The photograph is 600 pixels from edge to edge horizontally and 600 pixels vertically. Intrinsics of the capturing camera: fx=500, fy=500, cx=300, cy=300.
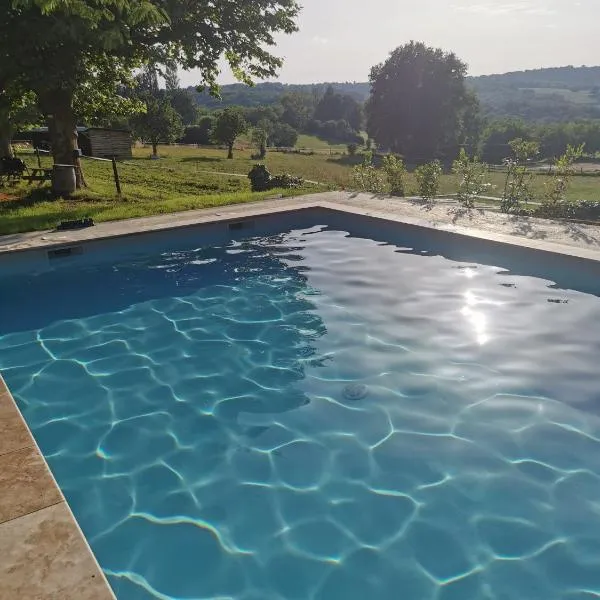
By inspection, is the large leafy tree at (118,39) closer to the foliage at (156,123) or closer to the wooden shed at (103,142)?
the wooden shed at (103,142)

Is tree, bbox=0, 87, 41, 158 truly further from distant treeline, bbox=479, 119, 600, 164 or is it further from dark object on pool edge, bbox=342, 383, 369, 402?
distant treeline, bbox=479, 119, 600, 164

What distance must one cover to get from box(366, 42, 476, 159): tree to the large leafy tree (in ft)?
188

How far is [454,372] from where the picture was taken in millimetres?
6156

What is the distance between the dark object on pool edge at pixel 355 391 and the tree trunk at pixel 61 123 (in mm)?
12323

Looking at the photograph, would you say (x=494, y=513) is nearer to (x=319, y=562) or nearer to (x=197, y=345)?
(x=319, y=562)

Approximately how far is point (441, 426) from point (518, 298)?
3888 millimetres

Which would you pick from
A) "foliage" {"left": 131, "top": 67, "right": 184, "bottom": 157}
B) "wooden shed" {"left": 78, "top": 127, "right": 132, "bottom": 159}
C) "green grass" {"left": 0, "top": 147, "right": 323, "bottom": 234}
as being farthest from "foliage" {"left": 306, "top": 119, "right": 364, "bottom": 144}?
"green grass" {"left": 0, "top": 147, "right": 323, "bottom": 234}

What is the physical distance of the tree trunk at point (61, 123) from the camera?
546 inches

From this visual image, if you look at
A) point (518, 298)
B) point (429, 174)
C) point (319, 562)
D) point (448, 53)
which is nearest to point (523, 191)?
point (429, 174)

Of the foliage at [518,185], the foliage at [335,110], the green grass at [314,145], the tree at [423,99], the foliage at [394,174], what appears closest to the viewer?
the foliage at [518,185]

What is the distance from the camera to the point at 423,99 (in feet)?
225

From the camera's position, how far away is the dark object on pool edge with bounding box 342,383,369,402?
18.8 ft

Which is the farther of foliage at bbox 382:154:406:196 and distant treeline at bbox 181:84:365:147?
distant treeline at bbox 181:84:365:147

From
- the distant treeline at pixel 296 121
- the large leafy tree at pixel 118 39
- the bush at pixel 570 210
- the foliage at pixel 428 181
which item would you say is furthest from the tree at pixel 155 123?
the bush at pixel 570 210
